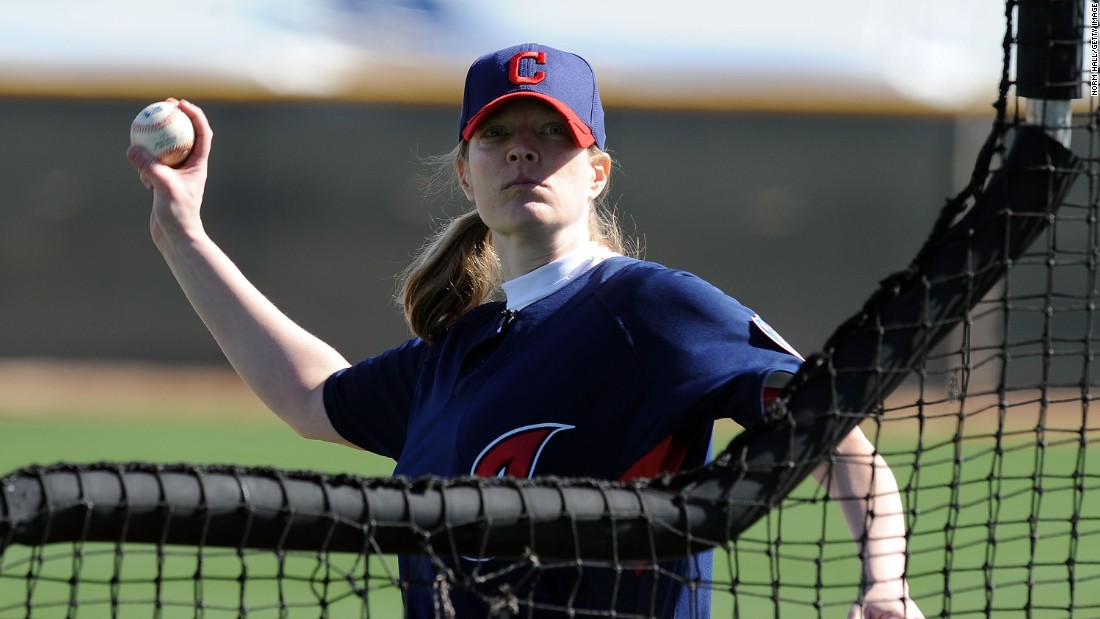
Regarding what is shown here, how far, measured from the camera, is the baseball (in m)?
2.63

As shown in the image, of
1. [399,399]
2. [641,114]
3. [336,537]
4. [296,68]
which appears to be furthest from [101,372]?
[336,537]

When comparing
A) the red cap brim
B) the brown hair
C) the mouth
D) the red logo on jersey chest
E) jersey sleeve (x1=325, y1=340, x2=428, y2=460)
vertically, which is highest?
the red cap brim

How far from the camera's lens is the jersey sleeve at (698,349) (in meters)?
1.86

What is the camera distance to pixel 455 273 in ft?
8.45

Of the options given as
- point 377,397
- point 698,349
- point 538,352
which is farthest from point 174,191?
point 698,349

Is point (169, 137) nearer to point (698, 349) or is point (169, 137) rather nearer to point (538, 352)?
point (538, 352)

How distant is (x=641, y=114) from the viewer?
45.0ft

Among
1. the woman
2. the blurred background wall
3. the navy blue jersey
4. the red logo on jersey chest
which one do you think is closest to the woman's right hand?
the woman

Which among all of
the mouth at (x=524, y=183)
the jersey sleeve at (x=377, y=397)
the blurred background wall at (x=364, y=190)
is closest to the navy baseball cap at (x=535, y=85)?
the mouth at (x=524, y=183)

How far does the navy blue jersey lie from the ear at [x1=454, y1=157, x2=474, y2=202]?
387 millimetres

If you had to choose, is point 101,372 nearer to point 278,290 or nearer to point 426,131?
point 278,290

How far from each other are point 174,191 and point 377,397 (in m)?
0.57

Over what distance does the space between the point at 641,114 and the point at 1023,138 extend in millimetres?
12214

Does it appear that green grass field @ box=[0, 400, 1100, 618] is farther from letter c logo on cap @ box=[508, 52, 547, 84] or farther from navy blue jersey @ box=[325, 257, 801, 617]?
letter c logo on cap @ box=[508, 52, 547, 84]
